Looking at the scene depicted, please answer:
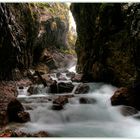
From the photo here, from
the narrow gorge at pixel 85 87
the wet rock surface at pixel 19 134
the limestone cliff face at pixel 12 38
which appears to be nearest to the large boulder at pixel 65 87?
the narrow gorge at pixel 85 87

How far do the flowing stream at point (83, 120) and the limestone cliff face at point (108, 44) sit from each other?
44.8 inches

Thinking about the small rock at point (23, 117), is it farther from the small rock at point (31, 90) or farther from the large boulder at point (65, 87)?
the large boulder at point (65, 87)

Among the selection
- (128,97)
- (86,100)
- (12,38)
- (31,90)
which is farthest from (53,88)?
(12,38)

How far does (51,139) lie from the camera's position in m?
5.05

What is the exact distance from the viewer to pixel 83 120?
5469mm

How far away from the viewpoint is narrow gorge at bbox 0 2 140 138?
210 inches

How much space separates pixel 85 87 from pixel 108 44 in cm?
165

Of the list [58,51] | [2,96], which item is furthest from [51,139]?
[58,51]

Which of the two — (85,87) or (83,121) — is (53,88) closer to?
(85,87)

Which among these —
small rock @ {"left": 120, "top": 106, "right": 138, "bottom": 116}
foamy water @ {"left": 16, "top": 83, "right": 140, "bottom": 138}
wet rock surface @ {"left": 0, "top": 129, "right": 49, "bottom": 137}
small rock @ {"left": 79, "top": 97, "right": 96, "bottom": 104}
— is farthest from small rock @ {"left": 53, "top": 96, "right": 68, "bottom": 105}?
wet rock surface @ {"left": 0, "top": 129, "right": 49, "bottom": 137}

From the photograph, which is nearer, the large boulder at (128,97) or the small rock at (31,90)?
the large boulder at (128,97)

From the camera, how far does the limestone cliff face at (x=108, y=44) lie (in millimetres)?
6993

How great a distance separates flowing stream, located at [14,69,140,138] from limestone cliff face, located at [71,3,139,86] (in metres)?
1.14

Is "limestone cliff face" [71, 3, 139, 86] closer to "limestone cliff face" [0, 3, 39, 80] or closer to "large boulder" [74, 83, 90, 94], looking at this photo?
"large boulder" [74, 83, 90, 94]
